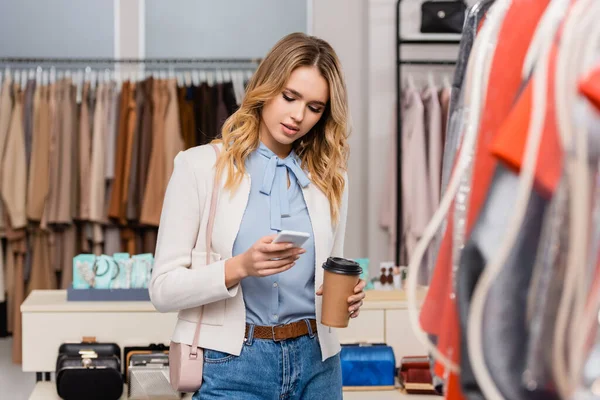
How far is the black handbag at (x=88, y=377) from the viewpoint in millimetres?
2727

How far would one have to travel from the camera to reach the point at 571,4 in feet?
2.97

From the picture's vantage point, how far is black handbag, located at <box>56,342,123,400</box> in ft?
8.95

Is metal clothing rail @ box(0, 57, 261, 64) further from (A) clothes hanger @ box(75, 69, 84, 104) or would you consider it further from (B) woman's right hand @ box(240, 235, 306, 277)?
(B) woman's right hand @ box(240, 235, 306, 277)

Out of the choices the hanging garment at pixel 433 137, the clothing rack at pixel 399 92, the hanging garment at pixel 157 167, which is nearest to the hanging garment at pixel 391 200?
the clothing rack at pixel 399 92

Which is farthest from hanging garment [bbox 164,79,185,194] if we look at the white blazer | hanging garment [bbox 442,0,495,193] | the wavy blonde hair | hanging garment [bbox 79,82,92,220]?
hanging garment [bbox 442,0,495,193]

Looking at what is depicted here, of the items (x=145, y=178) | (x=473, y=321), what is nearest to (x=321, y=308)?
(x=473, y=321)

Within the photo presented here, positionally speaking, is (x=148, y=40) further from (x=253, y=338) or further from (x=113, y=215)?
(x=253, y=338)

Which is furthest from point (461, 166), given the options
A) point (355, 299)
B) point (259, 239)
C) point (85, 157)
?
point (85, 157)

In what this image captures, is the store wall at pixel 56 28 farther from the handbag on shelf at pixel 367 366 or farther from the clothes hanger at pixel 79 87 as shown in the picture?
the handbag on shelf at pixel 367 366

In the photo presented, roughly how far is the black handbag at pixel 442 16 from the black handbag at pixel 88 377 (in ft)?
8.70

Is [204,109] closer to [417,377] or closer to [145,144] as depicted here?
[145,144]

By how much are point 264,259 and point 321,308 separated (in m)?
0.27


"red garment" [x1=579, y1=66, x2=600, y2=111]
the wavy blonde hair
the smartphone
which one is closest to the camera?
"red garment" [x1=579, y1=66, x2=600, y2=111]

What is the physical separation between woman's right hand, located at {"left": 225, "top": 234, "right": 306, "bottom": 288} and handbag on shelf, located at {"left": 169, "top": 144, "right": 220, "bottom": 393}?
129 millimetres
